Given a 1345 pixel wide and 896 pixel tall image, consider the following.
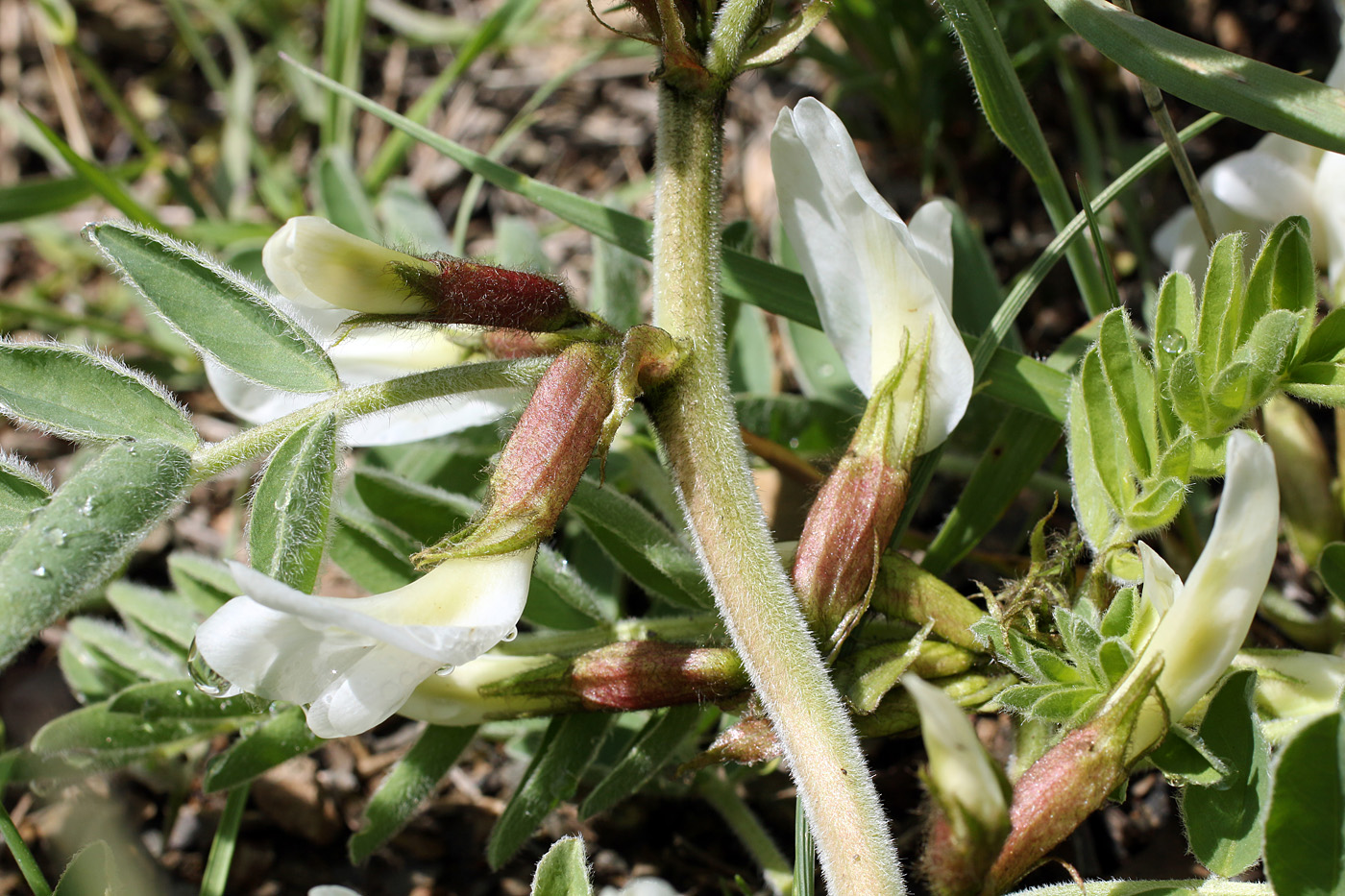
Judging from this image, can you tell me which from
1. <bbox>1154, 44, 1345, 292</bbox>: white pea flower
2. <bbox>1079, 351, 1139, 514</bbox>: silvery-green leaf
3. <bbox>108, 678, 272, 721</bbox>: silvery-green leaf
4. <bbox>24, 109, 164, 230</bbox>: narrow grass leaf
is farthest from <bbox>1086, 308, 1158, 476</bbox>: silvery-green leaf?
<bbox>24, 109, 164, 230</bbox>: narrow grass leaf

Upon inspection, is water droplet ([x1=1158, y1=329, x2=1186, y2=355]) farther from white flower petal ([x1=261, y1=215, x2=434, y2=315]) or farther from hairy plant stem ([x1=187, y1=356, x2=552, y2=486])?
white flower petal ([x1=261, y1=215, x2=434, y2=315])

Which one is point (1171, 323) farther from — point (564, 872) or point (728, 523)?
point (564, 872)

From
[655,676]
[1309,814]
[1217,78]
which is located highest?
[1217,78]

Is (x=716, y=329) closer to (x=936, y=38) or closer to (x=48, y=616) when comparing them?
(x=48, y=616)

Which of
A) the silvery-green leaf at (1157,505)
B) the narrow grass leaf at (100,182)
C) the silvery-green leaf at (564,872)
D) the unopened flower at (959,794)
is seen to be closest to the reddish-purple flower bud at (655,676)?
the silvery-green leaf at (564,872)

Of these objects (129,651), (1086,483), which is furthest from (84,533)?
(1086,483)

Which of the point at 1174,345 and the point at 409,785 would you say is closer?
the point at 1174,345

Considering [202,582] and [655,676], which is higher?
[655,676]
